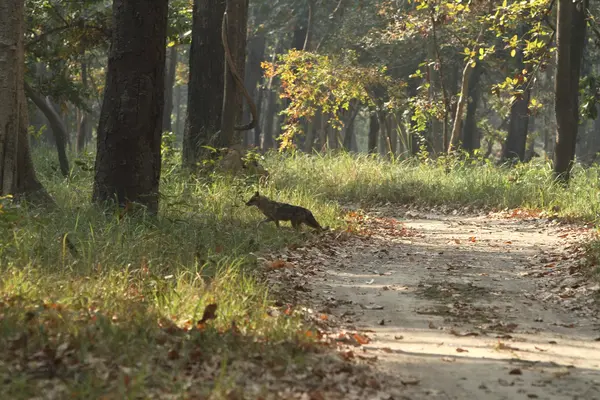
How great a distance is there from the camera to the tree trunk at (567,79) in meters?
17.7

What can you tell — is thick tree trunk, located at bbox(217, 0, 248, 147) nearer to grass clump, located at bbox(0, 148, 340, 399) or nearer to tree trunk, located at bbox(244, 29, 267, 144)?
grass clump, located at bbox(0, 148, 340, 399)

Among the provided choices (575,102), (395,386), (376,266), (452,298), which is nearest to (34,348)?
(395,386)

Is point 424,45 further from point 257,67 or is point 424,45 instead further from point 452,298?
point 452,298

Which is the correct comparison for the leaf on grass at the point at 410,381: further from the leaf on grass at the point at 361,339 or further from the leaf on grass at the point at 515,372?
the leaf on grass at the point at 361,339

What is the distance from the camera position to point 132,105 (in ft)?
33.3

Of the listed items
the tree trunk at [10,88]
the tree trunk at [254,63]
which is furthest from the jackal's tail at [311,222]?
the tree trunk at [254,63]

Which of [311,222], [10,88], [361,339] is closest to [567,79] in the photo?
[311,222]

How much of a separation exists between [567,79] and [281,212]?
29.8ft

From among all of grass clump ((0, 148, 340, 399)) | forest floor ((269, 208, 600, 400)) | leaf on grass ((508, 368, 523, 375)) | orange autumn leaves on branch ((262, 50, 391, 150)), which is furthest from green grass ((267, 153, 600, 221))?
leaf on grass ((508, 368, 523, 375))

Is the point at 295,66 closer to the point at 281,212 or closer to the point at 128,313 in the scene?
the point at 281,212

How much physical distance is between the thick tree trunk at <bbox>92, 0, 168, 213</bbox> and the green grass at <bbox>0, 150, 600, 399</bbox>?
16.6 inches

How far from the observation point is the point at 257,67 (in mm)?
44906

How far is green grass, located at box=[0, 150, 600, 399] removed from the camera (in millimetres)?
5305

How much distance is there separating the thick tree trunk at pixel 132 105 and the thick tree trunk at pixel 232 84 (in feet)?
14.0
